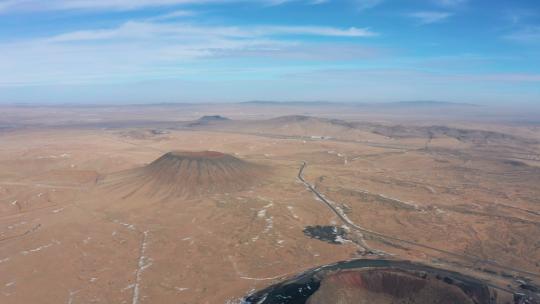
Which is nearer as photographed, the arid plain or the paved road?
the arid plain

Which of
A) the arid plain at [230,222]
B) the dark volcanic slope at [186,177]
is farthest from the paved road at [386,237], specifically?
the dark volcanic slope at [186,177]

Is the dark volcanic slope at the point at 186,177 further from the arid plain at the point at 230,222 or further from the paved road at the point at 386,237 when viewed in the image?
the paved road at the point at 386,237

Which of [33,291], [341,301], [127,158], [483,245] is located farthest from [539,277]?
[127,158]

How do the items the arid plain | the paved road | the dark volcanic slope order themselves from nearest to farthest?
the arid plain
the paved road
the dark volcanic slope

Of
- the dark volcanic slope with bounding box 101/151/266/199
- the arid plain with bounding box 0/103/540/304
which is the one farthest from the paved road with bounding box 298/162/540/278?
the dark volcanic slope with bounding box 101/151/266/199

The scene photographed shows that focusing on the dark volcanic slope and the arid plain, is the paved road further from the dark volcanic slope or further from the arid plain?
the dark volcanic slope

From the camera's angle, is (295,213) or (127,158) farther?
(127,158)

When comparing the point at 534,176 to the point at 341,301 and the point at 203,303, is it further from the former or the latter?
the point at 203,303

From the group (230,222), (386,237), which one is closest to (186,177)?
(230,222)

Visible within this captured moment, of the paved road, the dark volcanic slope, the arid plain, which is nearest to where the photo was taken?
the arid plain
